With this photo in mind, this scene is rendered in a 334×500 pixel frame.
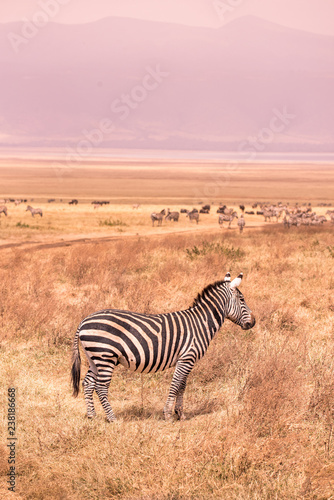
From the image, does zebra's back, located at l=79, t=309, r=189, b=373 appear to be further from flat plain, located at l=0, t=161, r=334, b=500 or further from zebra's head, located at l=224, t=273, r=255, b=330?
zebra's head, located at l=224, t=273, r=255, b=330

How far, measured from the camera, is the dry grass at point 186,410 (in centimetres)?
529

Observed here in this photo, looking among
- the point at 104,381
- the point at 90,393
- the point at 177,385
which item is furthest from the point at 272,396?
the point at 90,393

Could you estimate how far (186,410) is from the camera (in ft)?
23.2

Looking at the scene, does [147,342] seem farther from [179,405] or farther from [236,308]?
[236,308]

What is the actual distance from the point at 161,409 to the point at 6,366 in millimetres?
2821

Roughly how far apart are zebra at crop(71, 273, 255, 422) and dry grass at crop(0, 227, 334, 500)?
1.26 ft

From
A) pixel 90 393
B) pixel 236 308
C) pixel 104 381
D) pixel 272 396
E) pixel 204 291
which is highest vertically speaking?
pixel 204 291

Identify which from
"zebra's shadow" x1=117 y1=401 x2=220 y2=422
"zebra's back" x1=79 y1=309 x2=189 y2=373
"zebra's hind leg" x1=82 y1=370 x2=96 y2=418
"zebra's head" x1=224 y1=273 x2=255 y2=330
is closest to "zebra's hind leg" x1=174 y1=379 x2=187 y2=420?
"zebra's shadow" x1=117 y1=401 x2=220 y2=422

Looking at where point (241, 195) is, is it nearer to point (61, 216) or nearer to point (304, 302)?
point (61, 216)

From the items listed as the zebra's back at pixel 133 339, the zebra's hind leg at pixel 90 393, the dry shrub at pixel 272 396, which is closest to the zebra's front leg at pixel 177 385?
the zebra's back at pixel 133 339

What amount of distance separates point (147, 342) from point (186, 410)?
135 cm

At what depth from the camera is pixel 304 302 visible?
1306 centimetres

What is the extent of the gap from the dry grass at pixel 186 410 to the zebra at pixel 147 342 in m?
0.38

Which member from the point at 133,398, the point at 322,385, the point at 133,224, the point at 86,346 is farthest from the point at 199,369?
the point at 133,224
